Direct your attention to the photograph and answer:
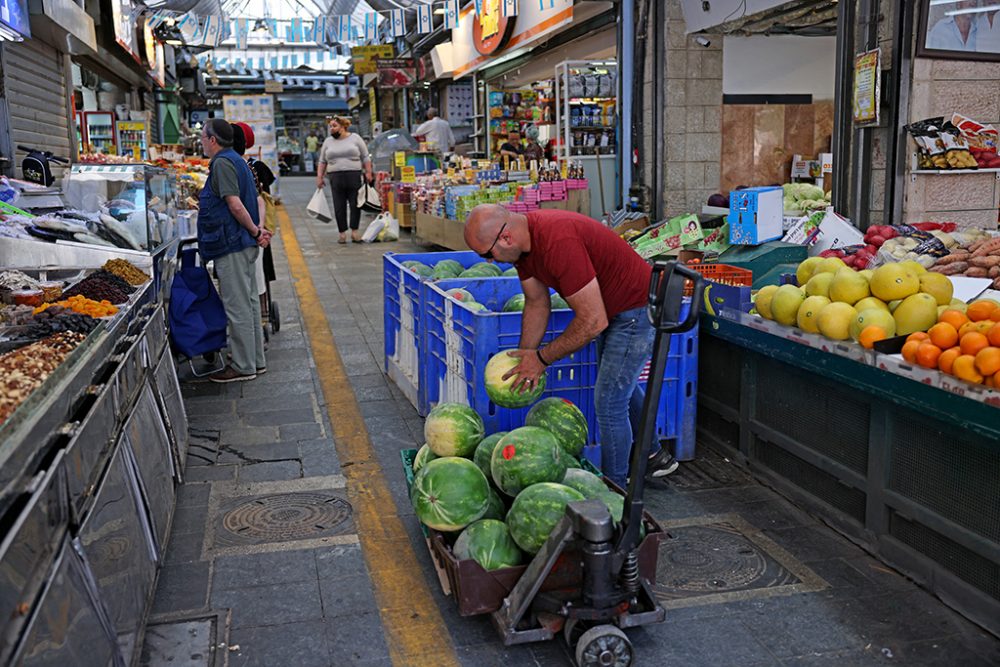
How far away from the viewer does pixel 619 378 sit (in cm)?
425

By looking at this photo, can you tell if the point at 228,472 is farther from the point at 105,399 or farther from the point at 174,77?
the point at 174,77

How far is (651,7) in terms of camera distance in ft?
33.0

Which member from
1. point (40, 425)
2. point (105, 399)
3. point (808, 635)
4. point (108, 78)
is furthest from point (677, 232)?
point (108, 78)

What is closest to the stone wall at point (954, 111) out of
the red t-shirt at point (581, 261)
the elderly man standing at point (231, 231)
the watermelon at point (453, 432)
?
the red t-shirt at point (581, 261)

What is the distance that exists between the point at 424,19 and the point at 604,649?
18.7 m

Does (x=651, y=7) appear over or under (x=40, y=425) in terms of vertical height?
over

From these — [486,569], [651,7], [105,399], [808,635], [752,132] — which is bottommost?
[808,635]

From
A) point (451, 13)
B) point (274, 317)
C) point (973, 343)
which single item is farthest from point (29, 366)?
point (451, 13)

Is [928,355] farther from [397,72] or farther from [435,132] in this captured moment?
[397,72]

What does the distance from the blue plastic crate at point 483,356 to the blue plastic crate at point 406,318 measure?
436mm

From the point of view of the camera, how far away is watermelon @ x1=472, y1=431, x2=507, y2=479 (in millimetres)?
3832

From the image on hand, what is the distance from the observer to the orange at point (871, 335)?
392cm

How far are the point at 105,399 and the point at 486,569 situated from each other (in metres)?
1.51

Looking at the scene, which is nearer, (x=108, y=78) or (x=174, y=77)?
(x=108, y=78)
